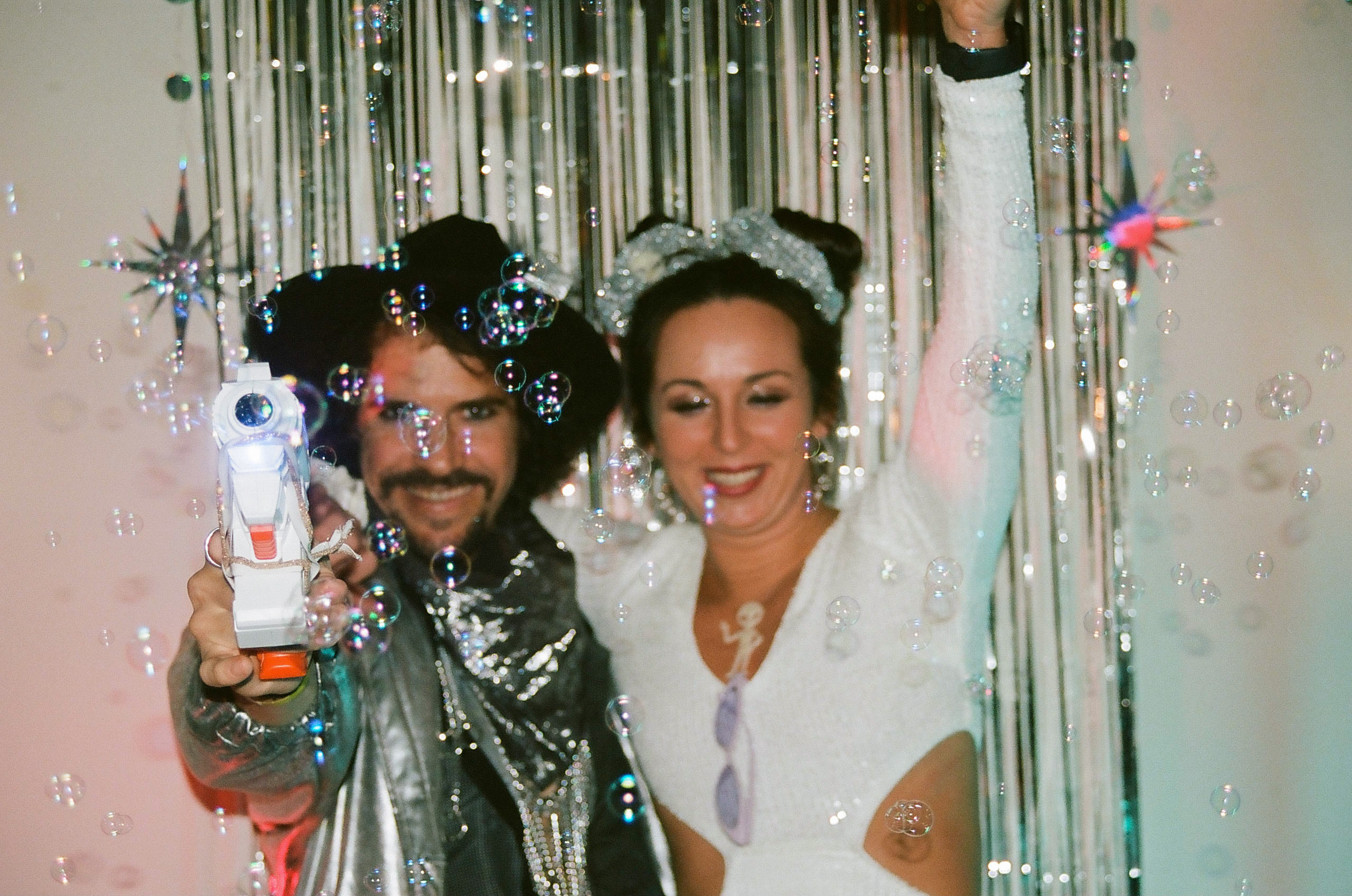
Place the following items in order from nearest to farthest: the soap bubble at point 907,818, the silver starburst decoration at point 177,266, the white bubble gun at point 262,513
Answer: the white bubble gun at point 262,513 < the soap bubble at point 907,818 < the silver starburst decoration at point 177,266

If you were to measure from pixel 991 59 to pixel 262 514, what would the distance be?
1.11 meters

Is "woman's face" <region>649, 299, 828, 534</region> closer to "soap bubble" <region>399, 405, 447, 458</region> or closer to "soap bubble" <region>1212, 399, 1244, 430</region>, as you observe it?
"soap bubble" <region>399, 405, 447, 458</region>

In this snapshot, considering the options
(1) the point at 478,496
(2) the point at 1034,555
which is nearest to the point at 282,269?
(1) the point at 478,496

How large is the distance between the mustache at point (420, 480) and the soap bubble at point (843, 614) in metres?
0.60

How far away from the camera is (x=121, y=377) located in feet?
5.89

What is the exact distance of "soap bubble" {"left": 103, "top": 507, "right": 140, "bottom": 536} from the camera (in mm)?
1733

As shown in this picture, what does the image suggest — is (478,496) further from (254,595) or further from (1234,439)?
(1234,439)

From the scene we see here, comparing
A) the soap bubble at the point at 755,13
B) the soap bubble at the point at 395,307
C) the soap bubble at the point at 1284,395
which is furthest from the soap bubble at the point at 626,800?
the soap bubble at the point at 755,13

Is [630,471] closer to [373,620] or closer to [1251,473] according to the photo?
[373,620]

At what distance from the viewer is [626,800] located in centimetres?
168

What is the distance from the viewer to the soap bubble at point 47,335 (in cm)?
174

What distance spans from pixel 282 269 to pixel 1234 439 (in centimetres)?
161

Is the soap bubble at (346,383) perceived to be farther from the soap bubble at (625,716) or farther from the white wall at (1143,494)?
the soap bubble at (625,716)

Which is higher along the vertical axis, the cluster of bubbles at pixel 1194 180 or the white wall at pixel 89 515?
the cluster of bubbles at pixel 1194 180
